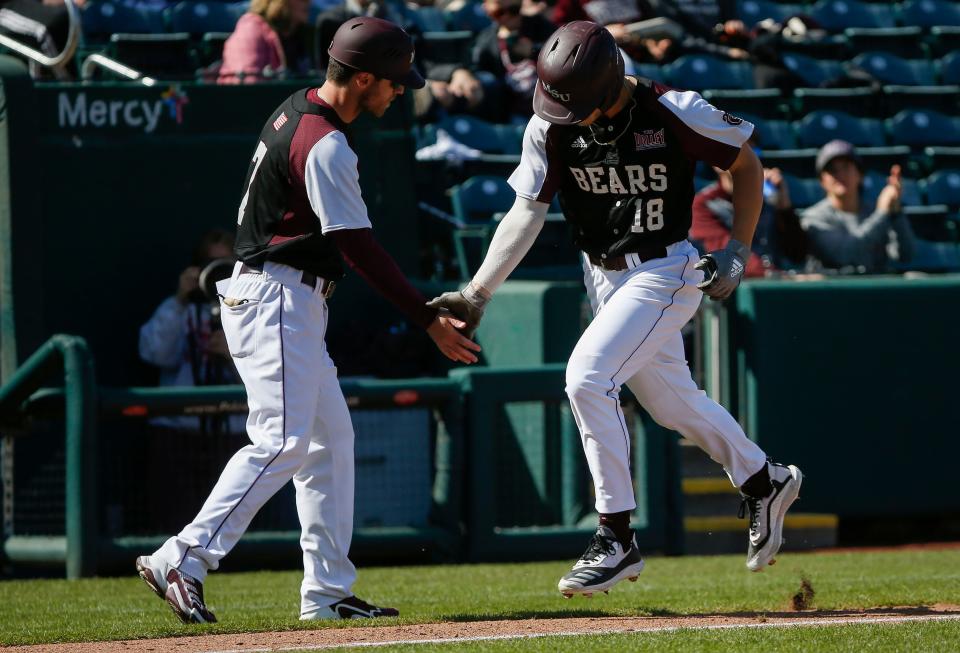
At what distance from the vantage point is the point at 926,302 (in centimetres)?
895

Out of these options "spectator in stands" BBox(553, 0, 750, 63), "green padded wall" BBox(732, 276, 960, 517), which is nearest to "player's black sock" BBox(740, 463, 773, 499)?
"green padded wall" BBox(732, 276, 960, 517)

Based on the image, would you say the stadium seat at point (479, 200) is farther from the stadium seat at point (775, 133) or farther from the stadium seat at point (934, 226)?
the stadium seat at point (934, 226)

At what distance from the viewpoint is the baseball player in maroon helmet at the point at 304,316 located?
498 cm

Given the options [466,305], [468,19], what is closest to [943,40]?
[468,19]

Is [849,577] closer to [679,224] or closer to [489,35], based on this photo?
[679,224]

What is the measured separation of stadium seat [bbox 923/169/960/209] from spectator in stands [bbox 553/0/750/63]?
2042 millimetres

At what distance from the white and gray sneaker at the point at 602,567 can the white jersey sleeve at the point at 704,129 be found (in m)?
1.33

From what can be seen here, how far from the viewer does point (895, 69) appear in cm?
1373

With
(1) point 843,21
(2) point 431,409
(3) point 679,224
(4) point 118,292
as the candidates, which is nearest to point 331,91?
(3) point 679,224

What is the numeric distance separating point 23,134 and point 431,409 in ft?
8.46

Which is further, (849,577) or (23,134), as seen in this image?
(23,134)

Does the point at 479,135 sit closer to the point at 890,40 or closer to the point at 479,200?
the point at 479,200

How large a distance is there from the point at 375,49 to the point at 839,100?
331 inches

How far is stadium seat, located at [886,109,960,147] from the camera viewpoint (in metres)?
12.7
